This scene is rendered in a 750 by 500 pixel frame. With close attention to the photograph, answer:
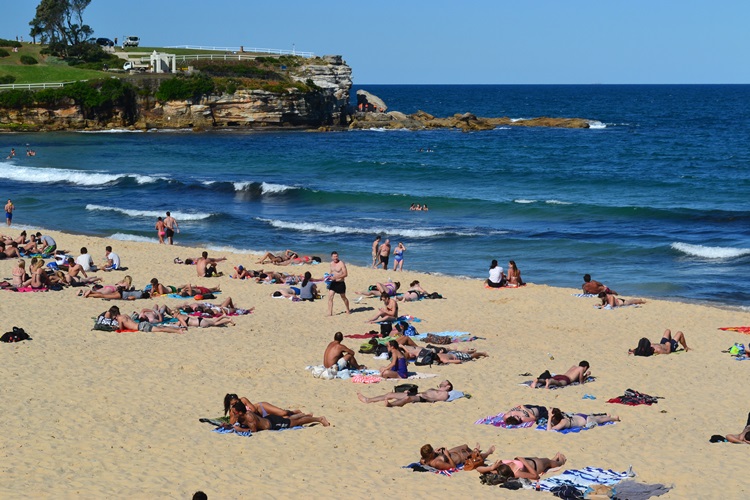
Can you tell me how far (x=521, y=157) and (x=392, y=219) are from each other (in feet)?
75.8

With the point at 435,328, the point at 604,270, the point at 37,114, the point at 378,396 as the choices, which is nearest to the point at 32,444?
the point at 378,396

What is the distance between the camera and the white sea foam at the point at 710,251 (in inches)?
1103

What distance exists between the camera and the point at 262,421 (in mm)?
12383

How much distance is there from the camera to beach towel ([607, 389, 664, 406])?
1395 cm

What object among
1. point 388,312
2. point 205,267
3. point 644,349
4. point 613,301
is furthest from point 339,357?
point 205,267

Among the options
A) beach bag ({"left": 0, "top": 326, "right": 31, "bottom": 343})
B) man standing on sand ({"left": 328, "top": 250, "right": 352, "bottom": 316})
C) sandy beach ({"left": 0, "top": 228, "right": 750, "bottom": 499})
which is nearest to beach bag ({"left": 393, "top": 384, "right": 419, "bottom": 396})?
sandy beach ({"left": 0, "top": 228, "right": 750, "bottom": 499})

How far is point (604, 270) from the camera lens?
86.9 feet

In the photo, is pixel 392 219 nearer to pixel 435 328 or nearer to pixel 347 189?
pixel 347 189

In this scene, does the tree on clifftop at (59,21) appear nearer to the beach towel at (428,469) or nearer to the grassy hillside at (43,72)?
the grassy hillside at (43,72)

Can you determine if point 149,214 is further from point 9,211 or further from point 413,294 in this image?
point 413,294

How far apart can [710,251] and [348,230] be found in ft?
42.1

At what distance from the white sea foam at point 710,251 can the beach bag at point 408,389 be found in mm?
17062

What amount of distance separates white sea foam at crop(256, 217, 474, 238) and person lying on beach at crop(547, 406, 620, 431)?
63.4ft

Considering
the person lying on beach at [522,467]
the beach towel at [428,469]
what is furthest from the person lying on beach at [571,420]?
the beach towel at [428,469]
